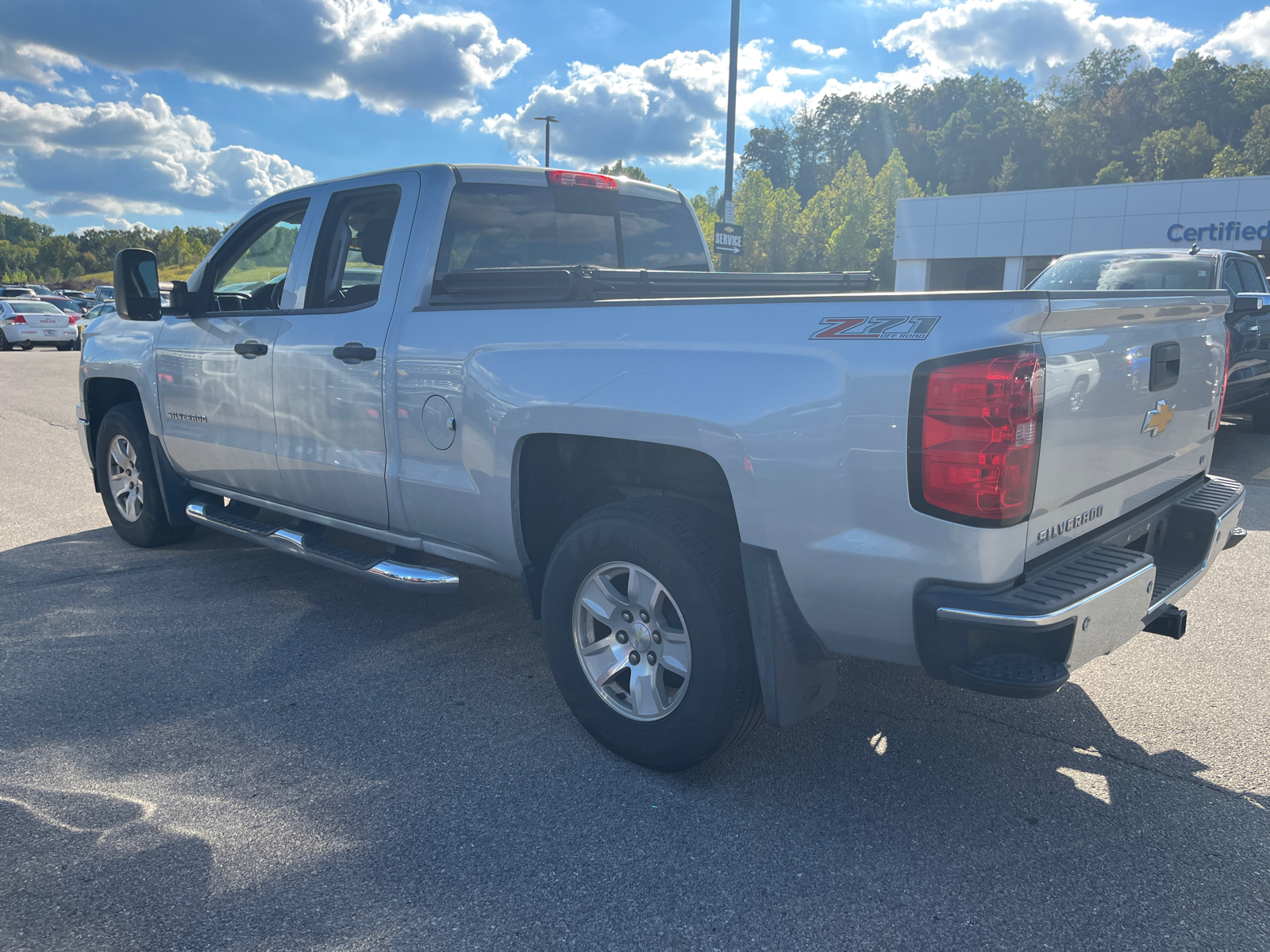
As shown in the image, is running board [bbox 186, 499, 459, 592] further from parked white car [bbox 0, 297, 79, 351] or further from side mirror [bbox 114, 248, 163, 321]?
parked white car [bbox 0, 297, 79, 351]

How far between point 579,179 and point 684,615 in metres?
2.55

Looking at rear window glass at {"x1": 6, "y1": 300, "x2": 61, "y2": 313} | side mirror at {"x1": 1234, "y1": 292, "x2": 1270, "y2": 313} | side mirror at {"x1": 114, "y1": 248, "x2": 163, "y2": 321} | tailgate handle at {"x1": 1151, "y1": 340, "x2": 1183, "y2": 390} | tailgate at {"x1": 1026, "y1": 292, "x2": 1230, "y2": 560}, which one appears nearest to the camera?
tailgate at {"x1": 1026, "y1": 292, "x2": 1230, "y2": 560}

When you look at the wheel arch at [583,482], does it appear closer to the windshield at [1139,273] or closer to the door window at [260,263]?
the door window at [260,263]

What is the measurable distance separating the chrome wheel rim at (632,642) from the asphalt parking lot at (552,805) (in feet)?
0.86

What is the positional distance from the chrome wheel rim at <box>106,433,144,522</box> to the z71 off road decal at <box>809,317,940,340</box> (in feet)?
15.1

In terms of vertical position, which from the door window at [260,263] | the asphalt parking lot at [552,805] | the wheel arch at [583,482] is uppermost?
the door window at [260,263]

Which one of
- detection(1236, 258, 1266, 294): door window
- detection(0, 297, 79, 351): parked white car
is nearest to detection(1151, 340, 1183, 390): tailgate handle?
detection(1236, 258, 1266, 294): door window

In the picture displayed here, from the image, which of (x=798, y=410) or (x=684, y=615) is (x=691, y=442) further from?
(x=684, y=615)

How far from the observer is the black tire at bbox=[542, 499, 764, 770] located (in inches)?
110

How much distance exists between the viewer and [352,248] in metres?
4.34

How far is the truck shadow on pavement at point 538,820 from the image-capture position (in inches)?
92.7

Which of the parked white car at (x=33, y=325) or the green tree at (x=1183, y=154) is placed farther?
the green tree at (x=1183, y=154)

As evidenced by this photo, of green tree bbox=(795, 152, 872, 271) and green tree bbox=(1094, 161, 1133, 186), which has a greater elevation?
green tree bbox=(1094, 161, 1133, 186)

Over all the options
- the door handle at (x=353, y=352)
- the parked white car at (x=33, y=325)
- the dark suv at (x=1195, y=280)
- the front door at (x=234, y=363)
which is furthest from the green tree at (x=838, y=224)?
the door handle at (x=353, y=352)
